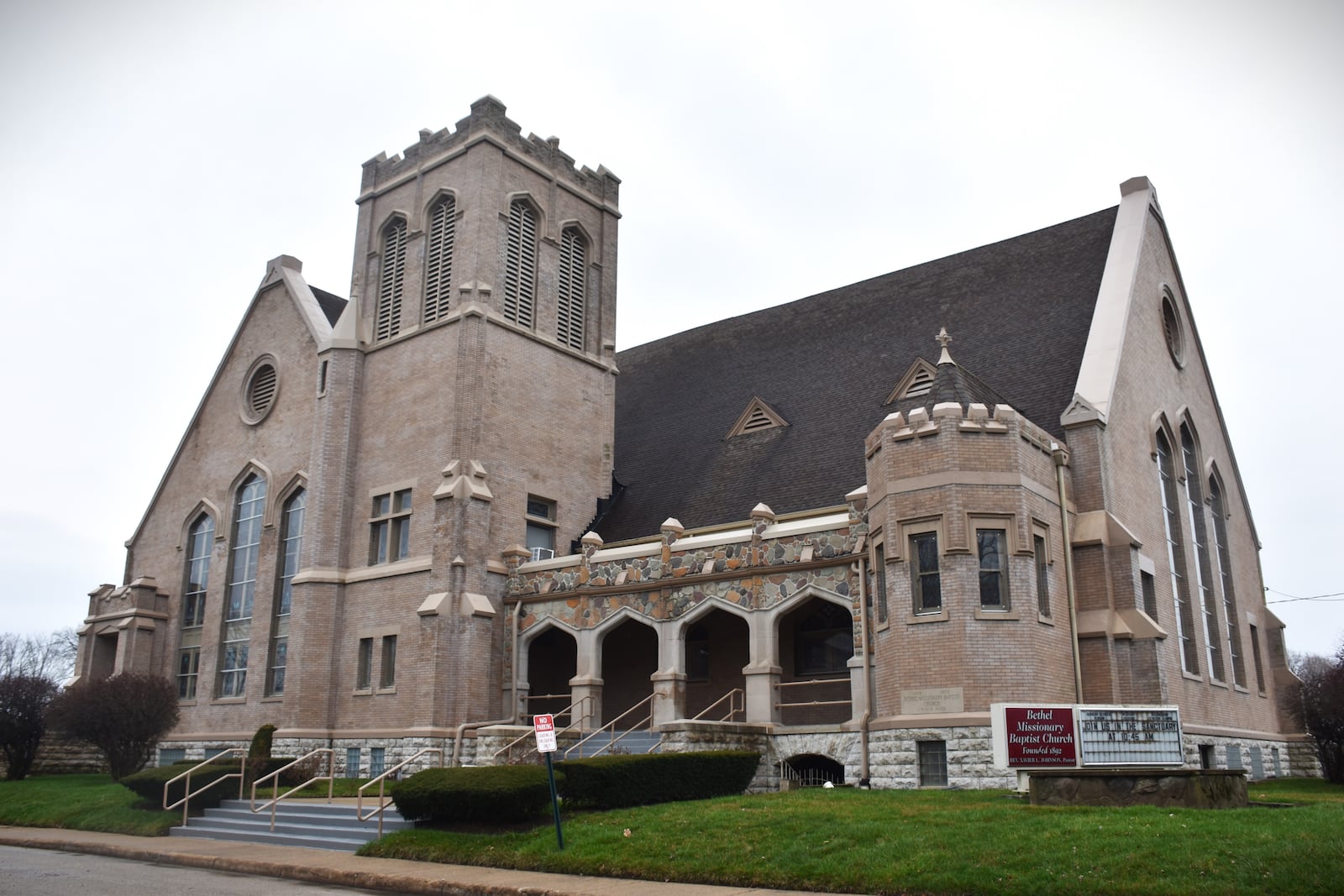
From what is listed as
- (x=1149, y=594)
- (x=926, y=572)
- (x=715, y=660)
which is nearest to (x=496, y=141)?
(x=715, y=660)

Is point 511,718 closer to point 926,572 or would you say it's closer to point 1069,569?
point 926,572

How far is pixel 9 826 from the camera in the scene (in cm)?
2461

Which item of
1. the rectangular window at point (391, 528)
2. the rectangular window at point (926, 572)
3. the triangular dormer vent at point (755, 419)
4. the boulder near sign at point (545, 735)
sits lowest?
the boulder near sign at point (545, 735)

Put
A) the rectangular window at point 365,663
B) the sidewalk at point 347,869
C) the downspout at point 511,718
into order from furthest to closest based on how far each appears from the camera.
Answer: the rectangular window at point 365,663 → the downspout at point 511,718 → the sidewalk at point 347,869

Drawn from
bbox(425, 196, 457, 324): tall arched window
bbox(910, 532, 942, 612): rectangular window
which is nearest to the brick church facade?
bbox(910, 532, 942, 612): rectangular window

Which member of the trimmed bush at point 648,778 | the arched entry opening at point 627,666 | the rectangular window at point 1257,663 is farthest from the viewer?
the rectangular window at point 1257,663

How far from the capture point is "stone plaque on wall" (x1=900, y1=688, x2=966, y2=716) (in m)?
19.6

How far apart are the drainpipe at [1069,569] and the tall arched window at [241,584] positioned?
74.3ft

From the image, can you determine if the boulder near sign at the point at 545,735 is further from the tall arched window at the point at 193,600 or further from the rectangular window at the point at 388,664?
the tall arched window at the point at 193,600

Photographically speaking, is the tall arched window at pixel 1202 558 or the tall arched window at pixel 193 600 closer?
the tall arched window at pixel 1202 558

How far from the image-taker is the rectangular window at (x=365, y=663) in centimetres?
2942

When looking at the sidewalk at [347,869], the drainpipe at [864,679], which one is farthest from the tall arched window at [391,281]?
the drainpipe at [864,679]

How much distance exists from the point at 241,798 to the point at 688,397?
17.2 m

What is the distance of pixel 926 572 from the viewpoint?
20609 mm
